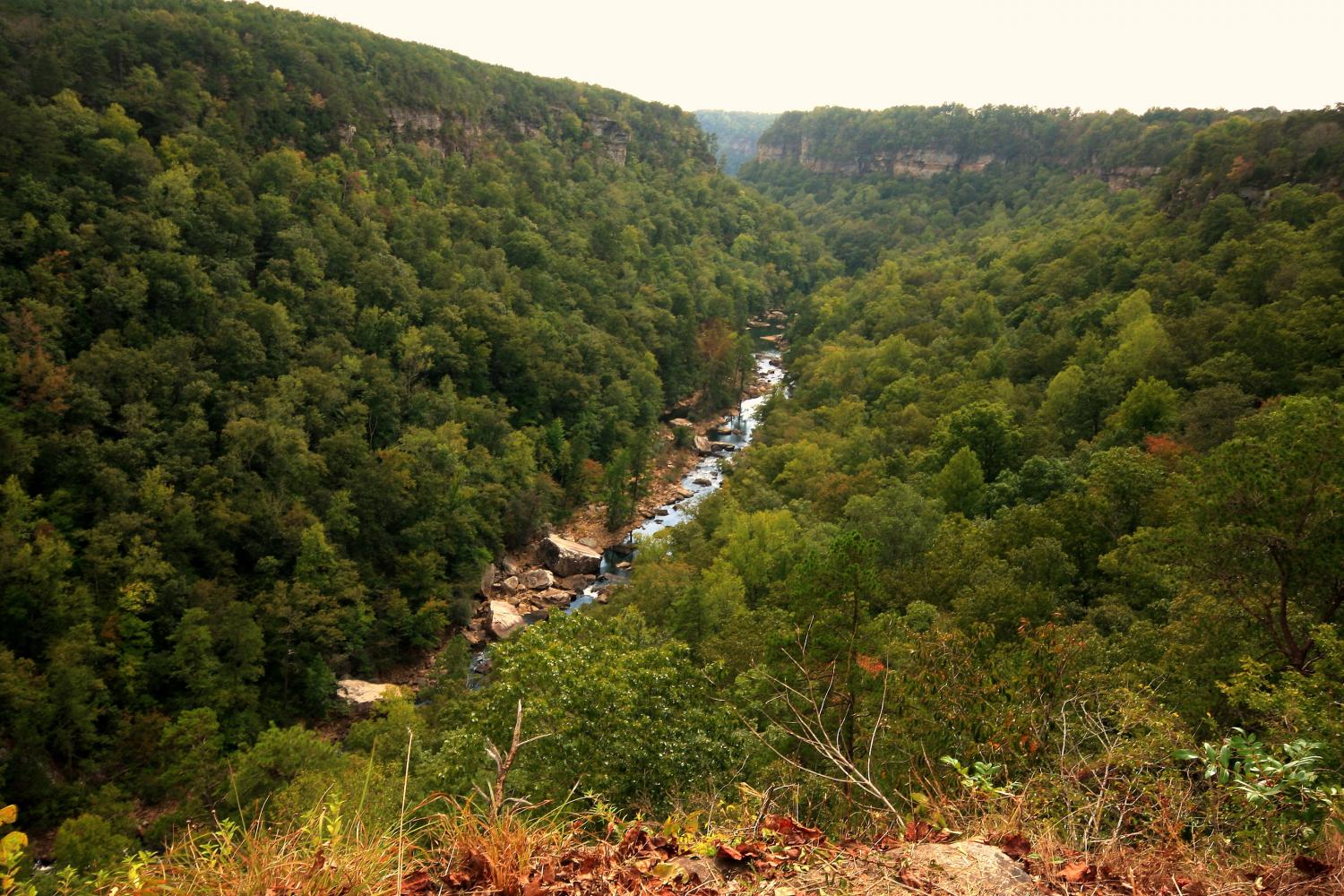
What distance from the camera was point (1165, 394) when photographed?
31359 mm

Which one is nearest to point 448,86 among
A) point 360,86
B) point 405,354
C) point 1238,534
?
point 360,86

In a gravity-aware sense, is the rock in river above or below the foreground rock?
below

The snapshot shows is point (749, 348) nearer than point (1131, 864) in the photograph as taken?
No

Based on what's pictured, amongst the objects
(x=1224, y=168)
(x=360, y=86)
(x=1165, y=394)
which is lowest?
(x=1165, y=394)

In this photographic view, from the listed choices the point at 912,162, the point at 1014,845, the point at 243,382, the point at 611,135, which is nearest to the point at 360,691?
the point at 243,382

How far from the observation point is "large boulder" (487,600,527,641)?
36.8 metres

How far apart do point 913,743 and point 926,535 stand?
17961 mm

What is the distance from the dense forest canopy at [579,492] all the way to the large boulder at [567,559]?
3072 millimetres

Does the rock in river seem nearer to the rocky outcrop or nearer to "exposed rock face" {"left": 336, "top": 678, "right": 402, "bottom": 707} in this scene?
"exposed rock face" {"left": 336, "top": 678, "right": 402, "bottom": 707}

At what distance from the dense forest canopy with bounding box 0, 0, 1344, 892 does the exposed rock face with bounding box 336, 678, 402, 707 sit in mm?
949

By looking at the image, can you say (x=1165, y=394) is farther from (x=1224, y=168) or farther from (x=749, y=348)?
(x=749, y=348)

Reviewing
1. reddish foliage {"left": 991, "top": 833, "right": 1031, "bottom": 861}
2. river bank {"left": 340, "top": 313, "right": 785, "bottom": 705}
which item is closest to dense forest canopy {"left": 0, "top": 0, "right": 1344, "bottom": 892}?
reddish foliage {"left": 991, "top": 833, "right": 1031, "bottom": 861}

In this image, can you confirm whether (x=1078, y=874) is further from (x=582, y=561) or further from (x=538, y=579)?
(x=582, y=561)

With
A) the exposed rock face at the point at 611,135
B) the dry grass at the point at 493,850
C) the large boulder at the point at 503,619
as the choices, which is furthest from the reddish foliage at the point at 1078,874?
the exposed rock face at the point at 611,135
